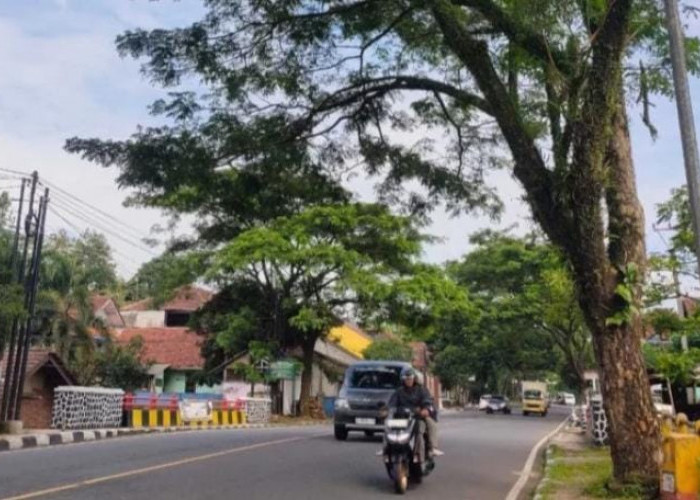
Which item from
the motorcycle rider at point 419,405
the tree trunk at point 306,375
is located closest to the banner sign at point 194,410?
the tree trunk at point 306,375

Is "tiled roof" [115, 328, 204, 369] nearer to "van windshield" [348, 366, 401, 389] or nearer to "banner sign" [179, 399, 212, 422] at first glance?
"banner sign" [179, 399, 212, 422]

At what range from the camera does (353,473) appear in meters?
10.9

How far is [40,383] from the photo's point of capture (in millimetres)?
23938

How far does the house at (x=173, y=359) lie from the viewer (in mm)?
40062

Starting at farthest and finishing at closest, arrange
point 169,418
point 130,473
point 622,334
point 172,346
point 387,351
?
point 387,351, point 172,346, point 169,418, point 130,473, point 622,334

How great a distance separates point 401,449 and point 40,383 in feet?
59.2

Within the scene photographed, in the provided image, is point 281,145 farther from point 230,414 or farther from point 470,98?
point 230,414

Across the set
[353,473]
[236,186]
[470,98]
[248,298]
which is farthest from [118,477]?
[248,298]

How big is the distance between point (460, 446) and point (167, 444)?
661 centimetres

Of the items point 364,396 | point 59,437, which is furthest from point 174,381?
point 364,396

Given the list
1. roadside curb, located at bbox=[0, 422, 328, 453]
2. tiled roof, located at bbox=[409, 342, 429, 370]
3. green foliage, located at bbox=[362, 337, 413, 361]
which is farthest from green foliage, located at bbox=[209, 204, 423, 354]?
tiled roof, located at bbox=[409, 342, 429, 370]

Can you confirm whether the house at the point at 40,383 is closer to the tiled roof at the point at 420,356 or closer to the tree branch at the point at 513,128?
the tree branch at the point at 513,128

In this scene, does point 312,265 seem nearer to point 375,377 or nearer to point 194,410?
point 194,410

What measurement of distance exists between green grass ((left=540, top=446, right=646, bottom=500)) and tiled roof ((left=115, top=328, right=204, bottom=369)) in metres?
27.7
